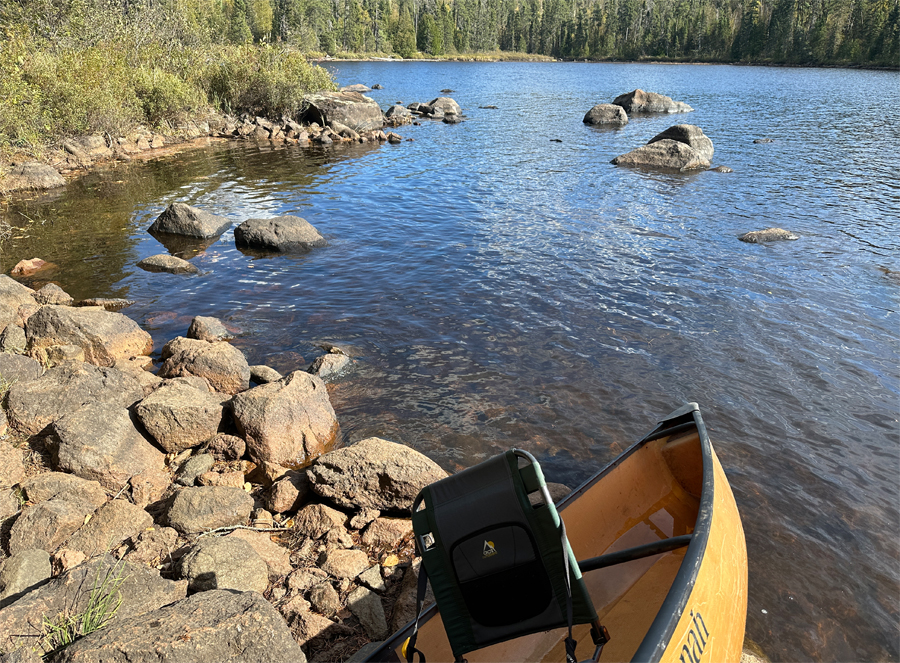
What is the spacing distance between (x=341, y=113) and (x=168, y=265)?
25.7 m

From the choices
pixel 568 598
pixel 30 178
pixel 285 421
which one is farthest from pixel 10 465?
pixel 30 178

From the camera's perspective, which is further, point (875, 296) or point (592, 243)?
point (592, 243)

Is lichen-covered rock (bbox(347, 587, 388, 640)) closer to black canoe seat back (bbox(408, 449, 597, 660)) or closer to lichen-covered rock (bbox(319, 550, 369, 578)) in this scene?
lichen-covered rock (bbox(319, 550, 369, 578))

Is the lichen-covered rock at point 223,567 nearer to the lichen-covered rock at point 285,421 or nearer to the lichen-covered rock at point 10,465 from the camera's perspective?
the lichen-covered rock at point 285,421

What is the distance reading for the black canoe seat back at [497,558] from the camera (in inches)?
141

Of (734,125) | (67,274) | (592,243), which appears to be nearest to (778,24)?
(734,125)

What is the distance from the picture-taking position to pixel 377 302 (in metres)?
12.1

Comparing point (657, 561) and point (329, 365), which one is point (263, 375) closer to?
point (329, 365)

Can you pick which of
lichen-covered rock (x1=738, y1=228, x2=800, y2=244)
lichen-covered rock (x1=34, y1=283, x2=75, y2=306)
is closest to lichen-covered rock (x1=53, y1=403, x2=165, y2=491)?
lichen-covered rock (x1=34, y1=283, x2=75, y2=306)

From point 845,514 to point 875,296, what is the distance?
23.9ft

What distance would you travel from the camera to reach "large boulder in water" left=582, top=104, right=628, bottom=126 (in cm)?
3862

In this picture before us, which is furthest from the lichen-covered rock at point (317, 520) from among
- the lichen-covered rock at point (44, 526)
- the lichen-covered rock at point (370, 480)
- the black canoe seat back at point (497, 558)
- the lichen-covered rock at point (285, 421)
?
Result: the black canoe seat back at point (497, 558)

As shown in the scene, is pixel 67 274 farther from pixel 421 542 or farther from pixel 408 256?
pixel 421 542

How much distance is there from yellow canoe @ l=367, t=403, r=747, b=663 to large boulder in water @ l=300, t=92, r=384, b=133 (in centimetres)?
3392
